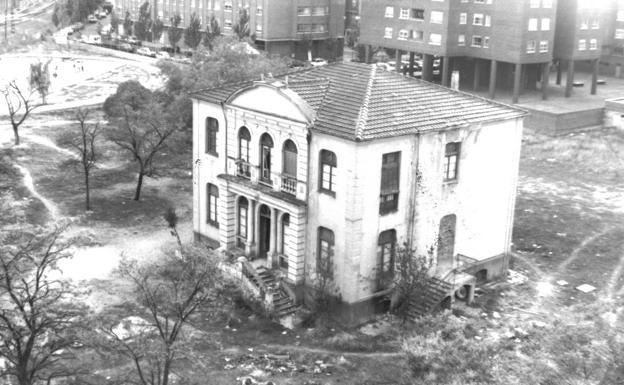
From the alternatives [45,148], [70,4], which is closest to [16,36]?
[70,4]

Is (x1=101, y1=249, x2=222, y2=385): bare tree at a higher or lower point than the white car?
lower

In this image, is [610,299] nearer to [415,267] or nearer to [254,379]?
[415,267]

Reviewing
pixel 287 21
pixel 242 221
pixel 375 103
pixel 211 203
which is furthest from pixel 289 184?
pixel 287 21

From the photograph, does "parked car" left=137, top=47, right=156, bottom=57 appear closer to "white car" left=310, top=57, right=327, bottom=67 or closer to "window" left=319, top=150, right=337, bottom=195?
"white car" left=310, top=57, right=327, bottom=67

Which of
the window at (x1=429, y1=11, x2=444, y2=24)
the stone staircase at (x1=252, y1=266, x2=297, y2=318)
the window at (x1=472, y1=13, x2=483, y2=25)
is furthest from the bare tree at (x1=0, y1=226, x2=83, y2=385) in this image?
the window at (x1=472, y1=13, x2=483, y2=25)

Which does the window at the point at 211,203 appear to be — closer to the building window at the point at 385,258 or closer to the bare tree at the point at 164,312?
the building window at the point at 385,258
